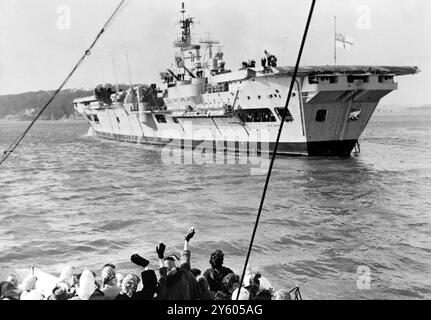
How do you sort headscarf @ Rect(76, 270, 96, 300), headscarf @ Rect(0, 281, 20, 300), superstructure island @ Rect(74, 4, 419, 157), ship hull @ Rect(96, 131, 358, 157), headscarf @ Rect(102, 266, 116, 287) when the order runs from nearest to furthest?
headscarf @ Rect(76, 270, 96, 300), headscarf @ Rect(102, 266, 116, 287), headscarf @ Rect(0, 281, 20, 300), superstructure island @ Rect(74, 4, 419, 157), ship hull @ Rect(96, 131, 358, 157)

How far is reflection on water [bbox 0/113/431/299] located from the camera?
8195 millimetres

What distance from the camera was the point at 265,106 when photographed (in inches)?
924

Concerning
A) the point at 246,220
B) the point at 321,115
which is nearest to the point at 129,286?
the point at 246,220

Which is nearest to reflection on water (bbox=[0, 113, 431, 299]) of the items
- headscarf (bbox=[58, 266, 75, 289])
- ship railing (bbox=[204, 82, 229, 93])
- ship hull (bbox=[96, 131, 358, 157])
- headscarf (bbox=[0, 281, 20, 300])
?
ship hull (bbox=[96, 131, 358, 157])

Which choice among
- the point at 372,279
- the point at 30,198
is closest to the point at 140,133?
the point at 30,198

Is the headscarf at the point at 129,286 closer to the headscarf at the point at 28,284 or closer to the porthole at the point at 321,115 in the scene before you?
the headscarf at the point at 28,284

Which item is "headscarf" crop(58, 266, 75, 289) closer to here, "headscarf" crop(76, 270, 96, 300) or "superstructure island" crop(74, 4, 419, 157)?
"headscarf" crop(76, 270, 96, 300)

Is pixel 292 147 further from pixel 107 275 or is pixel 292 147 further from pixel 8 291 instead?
pixel 8 291

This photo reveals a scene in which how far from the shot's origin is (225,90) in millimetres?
26812

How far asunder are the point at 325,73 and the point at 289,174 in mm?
5931

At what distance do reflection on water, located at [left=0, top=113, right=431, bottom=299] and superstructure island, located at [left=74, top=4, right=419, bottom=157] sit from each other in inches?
106

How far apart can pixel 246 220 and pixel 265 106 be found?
1260cm

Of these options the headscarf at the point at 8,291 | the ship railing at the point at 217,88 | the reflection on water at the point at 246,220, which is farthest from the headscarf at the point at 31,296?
the ship railing at the point at 217,88

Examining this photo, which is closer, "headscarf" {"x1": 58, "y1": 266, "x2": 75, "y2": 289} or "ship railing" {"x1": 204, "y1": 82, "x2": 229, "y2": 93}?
"headscarf" {"x1": 58, "y1": 266, "x2": 75, "y2": 289}
